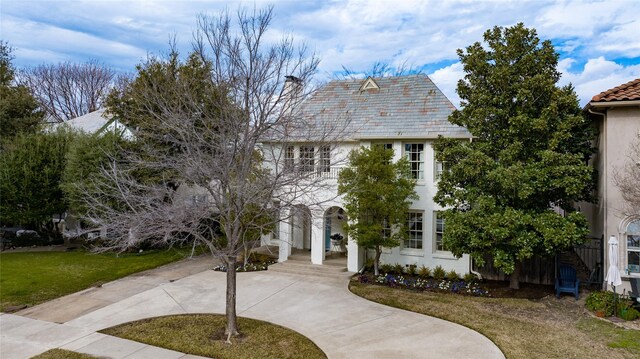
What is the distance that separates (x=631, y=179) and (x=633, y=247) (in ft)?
7.58

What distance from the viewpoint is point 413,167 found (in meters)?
16.6

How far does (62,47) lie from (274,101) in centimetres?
1347

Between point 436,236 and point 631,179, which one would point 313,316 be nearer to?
point 436,236

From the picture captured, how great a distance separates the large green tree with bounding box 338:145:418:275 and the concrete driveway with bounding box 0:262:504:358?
2.11 metres

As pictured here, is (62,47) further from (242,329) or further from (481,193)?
(481,193)

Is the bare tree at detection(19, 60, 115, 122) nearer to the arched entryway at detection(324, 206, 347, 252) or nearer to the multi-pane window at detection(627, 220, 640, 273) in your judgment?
the arched entryway at detection(324, 206, 347, 252)

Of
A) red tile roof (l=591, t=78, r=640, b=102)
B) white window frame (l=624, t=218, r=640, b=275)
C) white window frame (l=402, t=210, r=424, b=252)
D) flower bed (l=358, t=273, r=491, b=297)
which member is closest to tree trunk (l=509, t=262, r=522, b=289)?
flower bed (l=358, t=273, r=491, b=297)

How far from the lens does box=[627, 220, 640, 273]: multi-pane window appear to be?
1250 cm

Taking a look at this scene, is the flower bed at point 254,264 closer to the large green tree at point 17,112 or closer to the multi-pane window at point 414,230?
the multi-pane window at point 414,230

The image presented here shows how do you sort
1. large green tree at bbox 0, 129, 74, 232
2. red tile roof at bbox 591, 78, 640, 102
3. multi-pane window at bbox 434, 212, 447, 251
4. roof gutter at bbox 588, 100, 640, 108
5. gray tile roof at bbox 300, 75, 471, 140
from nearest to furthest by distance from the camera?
1. roof gutter at bbox 588, 100, 640, 108
2. red tile roof at bbox 591, 78, 640, 102
3. gray tile roof at bbox 300, 75, 471, 140
4. multi-pane window at bbox 434, 212, 447, 251
5. large green tree at bbox 0, 129, 74, 232

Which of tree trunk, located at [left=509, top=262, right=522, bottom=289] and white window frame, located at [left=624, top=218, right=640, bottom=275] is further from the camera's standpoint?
tree trunk, located at [left=509, top=262, right=522, bottom=289]

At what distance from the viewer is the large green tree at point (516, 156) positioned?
1223 cm

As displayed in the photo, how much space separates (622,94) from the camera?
12.4 m

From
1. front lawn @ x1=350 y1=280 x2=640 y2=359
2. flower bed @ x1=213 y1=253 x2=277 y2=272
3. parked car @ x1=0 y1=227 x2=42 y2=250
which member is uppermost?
parked car @ x1=0 y1=227 x2=42 y2=250
